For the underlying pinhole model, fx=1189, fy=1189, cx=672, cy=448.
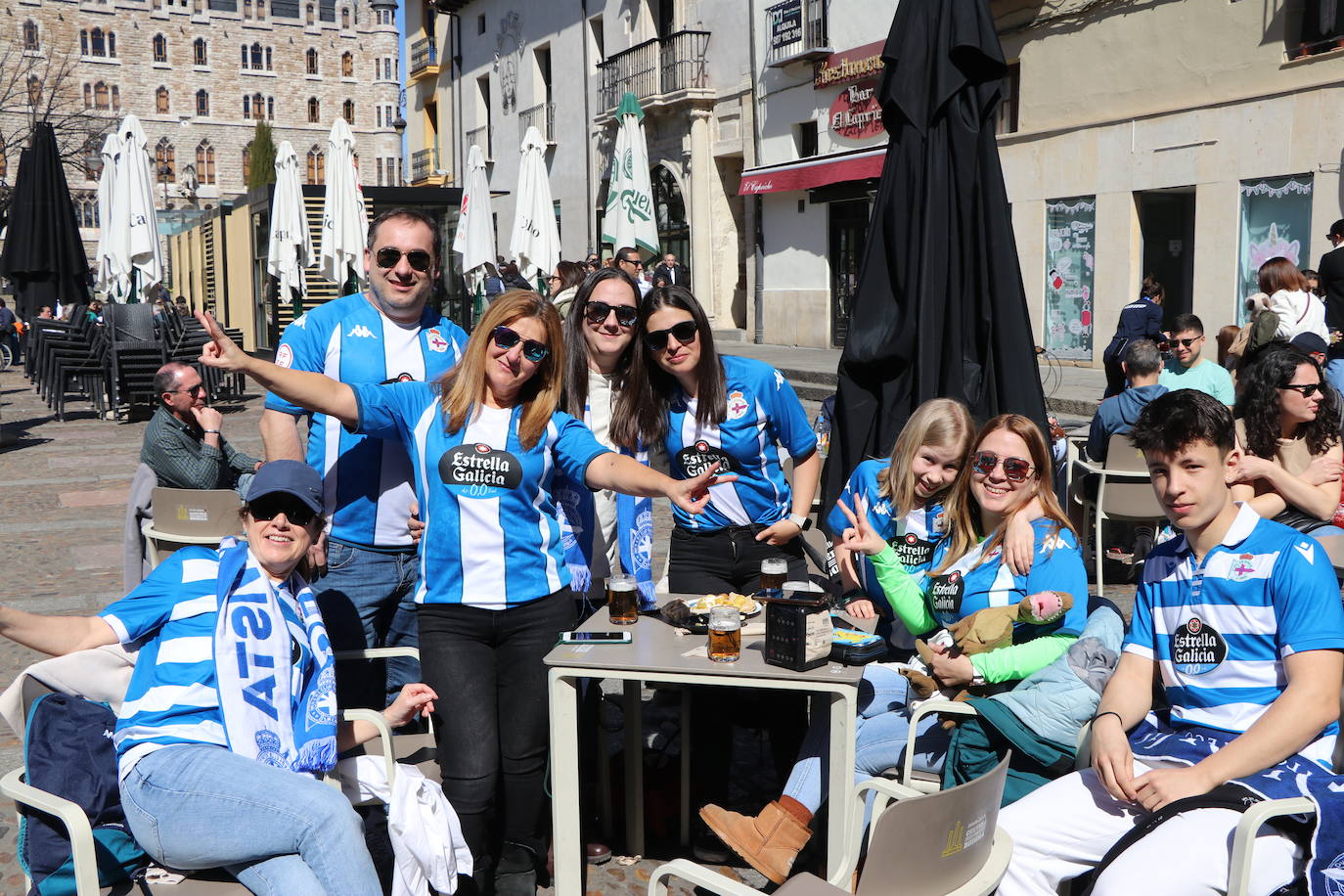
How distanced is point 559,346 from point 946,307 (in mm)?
1828

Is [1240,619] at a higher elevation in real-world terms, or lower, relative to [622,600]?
higher

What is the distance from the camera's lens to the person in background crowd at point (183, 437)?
570cm

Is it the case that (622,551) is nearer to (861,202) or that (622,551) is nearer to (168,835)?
(168,835)

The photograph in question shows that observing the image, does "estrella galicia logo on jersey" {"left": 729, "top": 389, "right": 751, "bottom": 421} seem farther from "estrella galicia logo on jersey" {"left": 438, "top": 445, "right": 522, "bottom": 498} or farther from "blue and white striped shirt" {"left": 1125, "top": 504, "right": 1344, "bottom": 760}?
"blue and white striped shirt" {"left": 1125, "top": 504, "right": 1344, "bottom": 760}

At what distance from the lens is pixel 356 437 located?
363 cm

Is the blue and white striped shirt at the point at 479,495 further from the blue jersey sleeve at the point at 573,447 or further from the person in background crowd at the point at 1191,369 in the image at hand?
the person in background crowd at the point at 1191,369

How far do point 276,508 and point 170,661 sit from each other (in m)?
0.44

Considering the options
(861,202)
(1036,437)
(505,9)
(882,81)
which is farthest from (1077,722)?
(505,9)

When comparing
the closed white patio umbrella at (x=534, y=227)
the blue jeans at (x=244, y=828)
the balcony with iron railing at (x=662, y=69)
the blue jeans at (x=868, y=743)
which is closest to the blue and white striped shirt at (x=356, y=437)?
the blue jeans at (x=244, y=828)

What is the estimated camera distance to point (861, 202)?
856 inches

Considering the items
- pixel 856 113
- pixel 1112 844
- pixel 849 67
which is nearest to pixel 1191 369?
pixel 1112 844

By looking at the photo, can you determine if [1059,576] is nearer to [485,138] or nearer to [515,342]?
[515,342]

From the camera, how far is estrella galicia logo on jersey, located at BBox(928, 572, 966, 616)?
3.54m

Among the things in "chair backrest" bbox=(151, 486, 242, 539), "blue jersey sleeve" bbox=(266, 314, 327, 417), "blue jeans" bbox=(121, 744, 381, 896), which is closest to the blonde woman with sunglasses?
"blue jeans" bbox=(121, 744, 381, 896)
